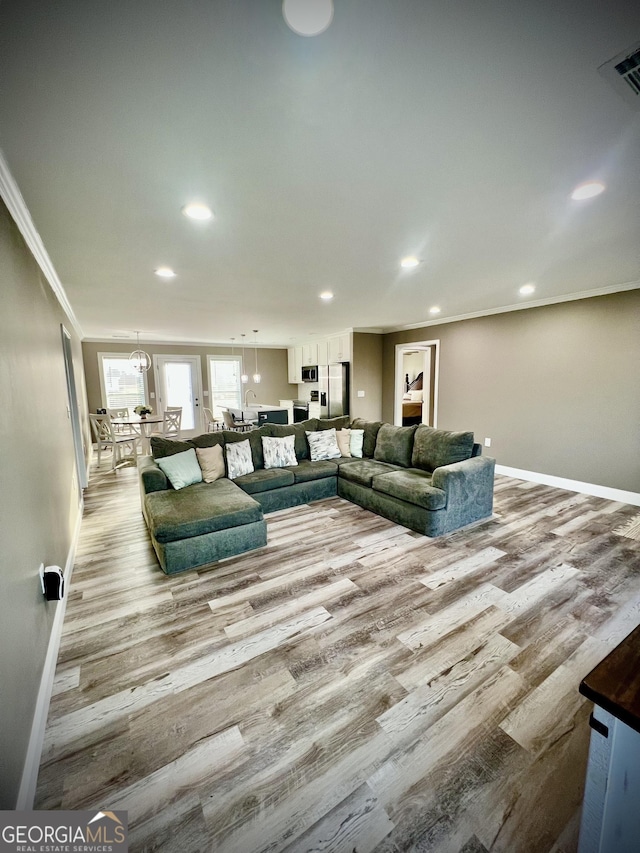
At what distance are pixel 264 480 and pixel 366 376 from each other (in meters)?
3.95

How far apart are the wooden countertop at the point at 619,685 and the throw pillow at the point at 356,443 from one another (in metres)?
3.87

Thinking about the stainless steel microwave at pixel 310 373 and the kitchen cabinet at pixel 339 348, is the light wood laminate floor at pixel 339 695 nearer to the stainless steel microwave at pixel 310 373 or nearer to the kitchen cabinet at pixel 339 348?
the kitchen cabinet at pixel 339 348

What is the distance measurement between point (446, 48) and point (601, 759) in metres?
2.00

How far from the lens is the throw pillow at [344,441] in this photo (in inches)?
186

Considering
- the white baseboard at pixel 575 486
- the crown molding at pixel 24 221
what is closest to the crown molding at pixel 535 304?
the white baseboard at pixel 575 486

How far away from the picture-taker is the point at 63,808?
1201 millimetres

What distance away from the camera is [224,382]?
917 centimetres

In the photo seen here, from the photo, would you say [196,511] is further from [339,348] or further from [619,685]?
[339,348]

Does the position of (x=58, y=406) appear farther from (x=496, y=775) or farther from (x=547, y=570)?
(x=547, y=570)

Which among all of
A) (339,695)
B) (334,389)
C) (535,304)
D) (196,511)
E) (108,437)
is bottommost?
(339,695)

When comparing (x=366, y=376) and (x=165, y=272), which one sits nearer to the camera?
(x=165, y=272)

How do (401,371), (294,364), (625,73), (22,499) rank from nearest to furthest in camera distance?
(625,73)
(22,499)
(401,371)
(294,364)

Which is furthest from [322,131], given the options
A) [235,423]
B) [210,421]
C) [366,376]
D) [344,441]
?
[210,421]

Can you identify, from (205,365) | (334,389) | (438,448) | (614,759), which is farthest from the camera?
(205,365)
